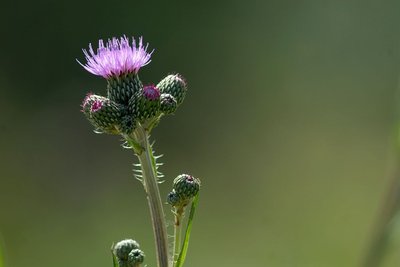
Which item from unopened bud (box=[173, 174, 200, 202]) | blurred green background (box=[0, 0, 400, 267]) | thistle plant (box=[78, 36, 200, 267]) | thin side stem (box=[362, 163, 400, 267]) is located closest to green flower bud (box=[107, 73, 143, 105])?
thistle plant (box=[78, 36, 200, 267])

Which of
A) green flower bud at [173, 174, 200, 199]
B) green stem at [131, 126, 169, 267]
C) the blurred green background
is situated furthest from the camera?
the blurred green background

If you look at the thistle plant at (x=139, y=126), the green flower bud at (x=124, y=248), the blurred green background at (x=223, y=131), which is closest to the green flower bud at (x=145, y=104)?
the thistle plant at (x=139, y=126)

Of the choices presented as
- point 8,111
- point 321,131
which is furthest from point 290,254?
point 8,111

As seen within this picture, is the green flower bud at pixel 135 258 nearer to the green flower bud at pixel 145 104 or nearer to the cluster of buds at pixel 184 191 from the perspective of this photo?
the cluster of buds at pixel 184 191

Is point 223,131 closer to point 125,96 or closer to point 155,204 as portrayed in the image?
point 125,96

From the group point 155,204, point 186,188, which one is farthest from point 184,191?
point 155,204

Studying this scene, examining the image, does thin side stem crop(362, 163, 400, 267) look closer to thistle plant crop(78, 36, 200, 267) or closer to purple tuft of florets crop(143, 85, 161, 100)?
thistle plant crop(78, 36, 200, 267)

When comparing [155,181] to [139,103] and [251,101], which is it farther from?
[251,101]
